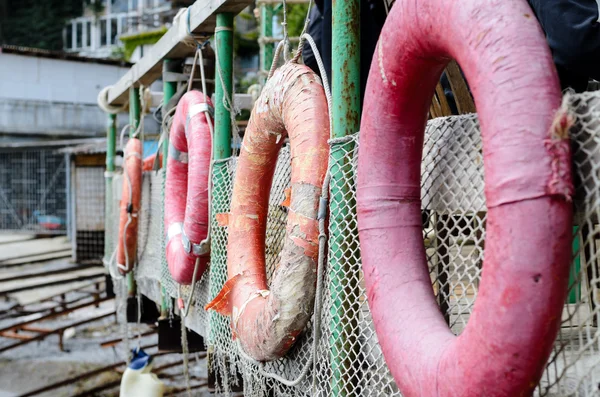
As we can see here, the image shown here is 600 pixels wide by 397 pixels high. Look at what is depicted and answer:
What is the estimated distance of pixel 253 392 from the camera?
8.12ft

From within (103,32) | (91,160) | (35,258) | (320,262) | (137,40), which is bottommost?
(35,258)

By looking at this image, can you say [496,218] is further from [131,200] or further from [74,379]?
[74,379]

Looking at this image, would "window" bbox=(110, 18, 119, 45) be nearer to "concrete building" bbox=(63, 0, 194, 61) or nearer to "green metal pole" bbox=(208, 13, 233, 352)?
"concrete building" bbox=(63, 0, 194, 61)

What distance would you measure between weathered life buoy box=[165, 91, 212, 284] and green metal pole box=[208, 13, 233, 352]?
0.17 metres

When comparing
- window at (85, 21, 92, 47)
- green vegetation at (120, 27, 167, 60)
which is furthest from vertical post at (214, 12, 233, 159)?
window at (85, 21, 92, 47)

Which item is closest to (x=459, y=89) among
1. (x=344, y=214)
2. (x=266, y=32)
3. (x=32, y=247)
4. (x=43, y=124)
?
(x=344, y=214)

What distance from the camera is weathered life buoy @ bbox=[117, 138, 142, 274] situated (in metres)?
5.19

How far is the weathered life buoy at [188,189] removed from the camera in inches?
128

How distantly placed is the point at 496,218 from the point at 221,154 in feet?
7.01

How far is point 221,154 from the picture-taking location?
3.11 metres

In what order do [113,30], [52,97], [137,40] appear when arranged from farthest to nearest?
[113,30], [137,40], [52,97]

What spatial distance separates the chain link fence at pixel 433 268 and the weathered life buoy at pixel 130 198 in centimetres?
249

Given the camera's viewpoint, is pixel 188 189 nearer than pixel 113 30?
Result: Yes

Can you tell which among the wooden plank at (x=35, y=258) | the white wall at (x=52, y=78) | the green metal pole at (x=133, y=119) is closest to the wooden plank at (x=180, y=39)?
the green metal pole at (x=133, y=119)
